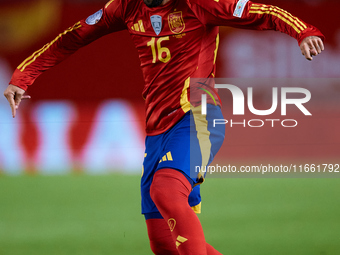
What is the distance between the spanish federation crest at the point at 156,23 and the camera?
248 cm

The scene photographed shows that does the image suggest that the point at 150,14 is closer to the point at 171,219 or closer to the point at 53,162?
the point at 171,219

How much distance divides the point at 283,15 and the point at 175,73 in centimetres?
54

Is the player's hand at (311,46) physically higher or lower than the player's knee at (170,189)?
higher

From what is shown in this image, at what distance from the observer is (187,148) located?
2242mm

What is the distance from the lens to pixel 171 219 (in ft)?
6.74

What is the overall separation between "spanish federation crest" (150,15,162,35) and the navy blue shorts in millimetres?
409

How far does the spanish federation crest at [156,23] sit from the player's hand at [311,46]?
71cm

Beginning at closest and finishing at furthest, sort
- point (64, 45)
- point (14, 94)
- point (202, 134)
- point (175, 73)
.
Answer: point (202, 134) → point (175, 73) → point (14, 94) → point (64, 45)

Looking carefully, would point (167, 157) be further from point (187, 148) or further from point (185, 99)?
point (185, 99)

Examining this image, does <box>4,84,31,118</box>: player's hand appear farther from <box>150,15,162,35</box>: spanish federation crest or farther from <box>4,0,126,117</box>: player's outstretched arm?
<box>150,15,162,35</box>: spanish federation crest

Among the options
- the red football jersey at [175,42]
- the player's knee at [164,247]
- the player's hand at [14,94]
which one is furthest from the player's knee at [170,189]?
the player's hand at [14,94]

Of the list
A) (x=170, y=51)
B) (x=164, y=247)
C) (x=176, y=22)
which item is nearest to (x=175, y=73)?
(x=170, y=51)

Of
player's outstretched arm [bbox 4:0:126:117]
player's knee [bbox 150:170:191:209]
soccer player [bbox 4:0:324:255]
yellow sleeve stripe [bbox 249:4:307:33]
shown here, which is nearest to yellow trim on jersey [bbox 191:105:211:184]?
A: soccer player [bbox 4:0:324:255]

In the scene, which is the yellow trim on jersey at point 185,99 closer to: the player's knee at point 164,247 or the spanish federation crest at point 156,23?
the spanish federation crest at point 156,23
